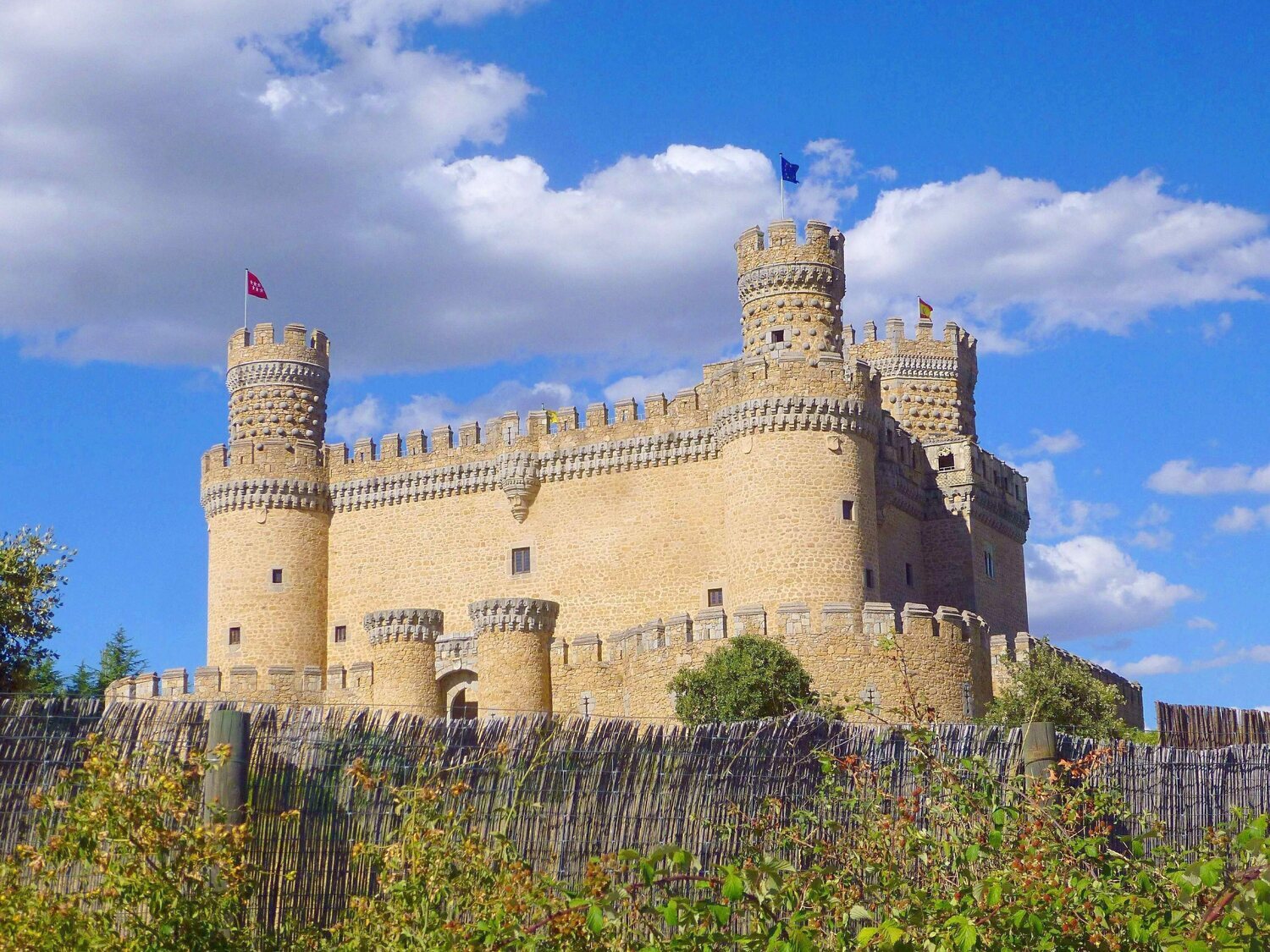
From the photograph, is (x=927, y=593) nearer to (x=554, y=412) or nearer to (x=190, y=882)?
(x=554, y=412)

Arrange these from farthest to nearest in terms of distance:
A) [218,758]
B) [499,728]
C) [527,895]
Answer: [499,728]
[218,758]
[527,895]

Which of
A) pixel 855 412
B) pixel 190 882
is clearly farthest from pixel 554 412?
pixel 190 882

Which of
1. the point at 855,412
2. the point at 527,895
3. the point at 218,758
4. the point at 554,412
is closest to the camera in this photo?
the point at 527,895

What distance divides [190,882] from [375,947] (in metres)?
1.00

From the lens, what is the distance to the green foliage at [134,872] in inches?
342

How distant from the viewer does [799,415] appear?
1315 inches

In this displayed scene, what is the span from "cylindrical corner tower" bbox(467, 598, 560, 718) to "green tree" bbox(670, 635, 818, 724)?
11.9ft

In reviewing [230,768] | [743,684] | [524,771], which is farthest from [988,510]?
[230,768]

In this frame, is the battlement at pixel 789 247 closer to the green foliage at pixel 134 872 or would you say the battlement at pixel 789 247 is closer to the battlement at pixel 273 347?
the battlement at pixel 273 347

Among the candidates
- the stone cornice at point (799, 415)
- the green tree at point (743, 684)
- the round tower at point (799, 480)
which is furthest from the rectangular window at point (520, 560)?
the green tree at point (743, 684)

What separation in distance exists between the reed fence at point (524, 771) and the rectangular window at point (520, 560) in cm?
2540

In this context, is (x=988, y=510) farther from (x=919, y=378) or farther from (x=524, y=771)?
(x=524, y=771)

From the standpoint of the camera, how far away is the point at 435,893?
28.9ft

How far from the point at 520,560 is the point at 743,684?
38.8 ft
